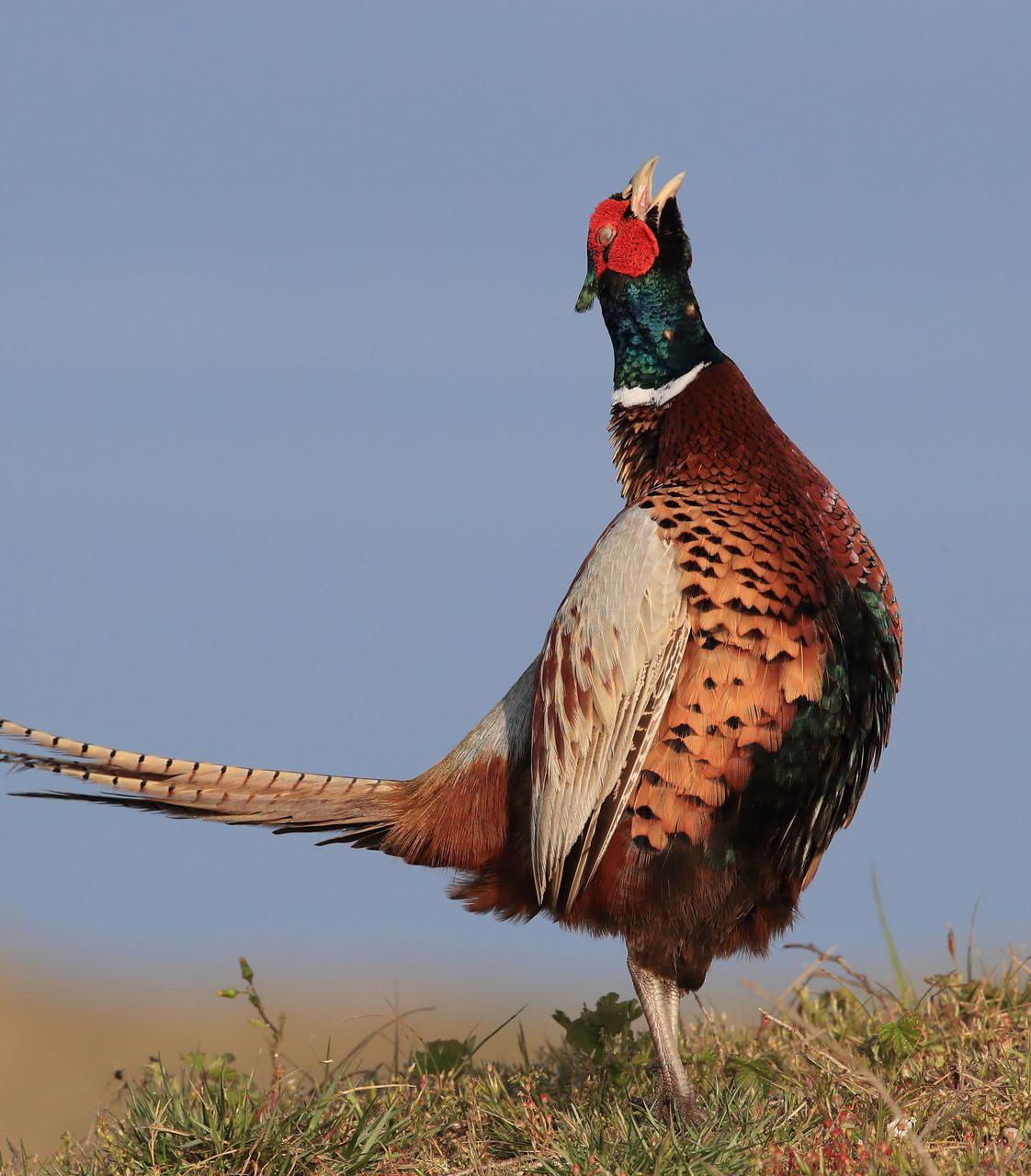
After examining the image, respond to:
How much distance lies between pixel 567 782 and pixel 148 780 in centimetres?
138

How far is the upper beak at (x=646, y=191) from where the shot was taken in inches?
180

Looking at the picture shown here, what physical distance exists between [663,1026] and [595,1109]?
33cm

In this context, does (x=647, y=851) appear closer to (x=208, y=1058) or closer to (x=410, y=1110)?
(x=410, y=1110)

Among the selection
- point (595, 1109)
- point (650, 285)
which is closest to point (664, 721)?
point (595, 1109)

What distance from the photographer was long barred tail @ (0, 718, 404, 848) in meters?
4.35

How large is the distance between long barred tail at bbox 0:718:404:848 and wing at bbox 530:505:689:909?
69 centimetres

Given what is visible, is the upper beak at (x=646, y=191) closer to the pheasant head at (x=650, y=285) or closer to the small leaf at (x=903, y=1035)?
the pheasant head at (x=650, y=285)

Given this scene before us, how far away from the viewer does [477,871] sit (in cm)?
441

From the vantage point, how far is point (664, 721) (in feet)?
12.7

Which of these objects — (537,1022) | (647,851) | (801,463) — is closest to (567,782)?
(647,851)

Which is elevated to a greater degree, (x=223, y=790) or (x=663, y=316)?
(x=663, y=316)

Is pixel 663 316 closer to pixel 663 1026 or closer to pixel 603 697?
pixel 603 697

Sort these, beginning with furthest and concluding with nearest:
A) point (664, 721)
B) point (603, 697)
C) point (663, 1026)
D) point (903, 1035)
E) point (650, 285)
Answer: point (650, 285) → point (903, 1035) → point (663, 1026) → point (603, 697) → point (664, 721)

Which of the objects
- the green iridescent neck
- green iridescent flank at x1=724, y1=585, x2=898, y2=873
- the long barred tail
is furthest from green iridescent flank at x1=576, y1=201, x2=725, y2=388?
the long barred tail
